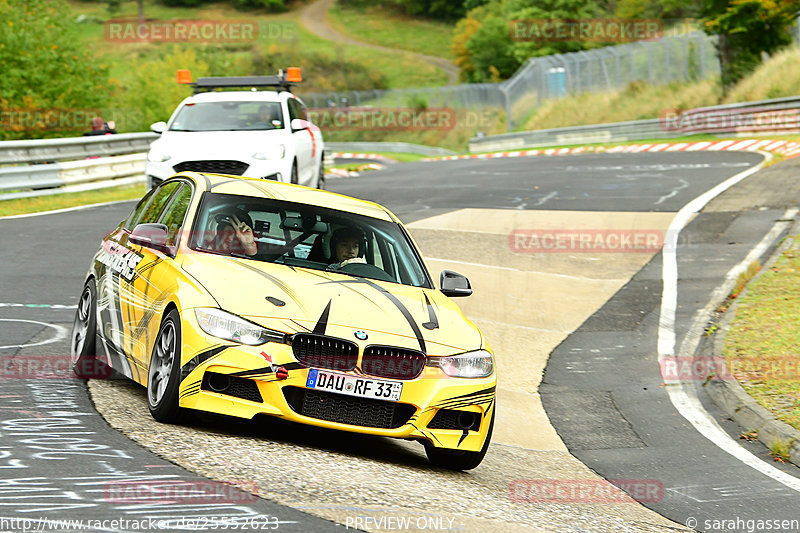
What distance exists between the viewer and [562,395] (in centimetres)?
1095

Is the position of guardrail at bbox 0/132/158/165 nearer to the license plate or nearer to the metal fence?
the license plate

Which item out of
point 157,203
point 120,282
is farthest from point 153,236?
point 157,203

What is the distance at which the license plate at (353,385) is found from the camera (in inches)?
263

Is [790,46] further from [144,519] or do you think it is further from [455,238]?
[144,519]

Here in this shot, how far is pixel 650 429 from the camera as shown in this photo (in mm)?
9836

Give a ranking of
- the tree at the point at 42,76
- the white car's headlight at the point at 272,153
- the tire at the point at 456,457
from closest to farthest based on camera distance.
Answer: the tire at the point at 456,457 → the white car's headlight at the point at 272,153 → the tree at the point at 42,76

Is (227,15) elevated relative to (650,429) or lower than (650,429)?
elevated

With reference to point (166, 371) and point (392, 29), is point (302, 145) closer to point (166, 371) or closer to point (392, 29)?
point (166, 371)

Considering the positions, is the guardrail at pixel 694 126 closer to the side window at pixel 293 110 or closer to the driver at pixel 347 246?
the side window at pixel 293 110

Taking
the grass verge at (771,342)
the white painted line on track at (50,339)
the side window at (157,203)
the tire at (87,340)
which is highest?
the side window at (157,203)

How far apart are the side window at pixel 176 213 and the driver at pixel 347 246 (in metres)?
1.09

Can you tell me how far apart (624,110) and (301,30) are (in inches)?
3532

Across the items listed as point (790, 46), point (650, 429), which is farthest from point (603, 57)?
point (650, 429)

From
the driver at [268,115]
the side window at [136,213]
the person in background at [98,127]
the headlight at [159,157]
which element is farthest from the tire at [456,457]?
the person in background at [98,127]
